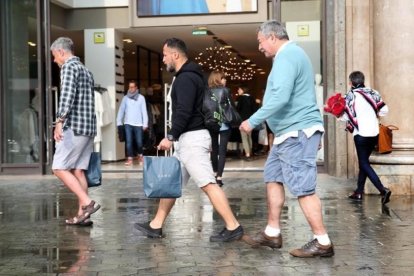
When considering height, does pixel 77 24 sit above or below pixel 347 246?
above

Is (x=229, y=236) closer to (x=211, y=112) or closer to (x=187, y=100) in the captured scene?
(x=211, y=112)

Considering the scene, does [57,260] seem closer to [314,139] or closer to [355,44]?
[314,139]

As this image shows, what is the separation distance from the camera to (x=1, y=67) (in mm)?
12297

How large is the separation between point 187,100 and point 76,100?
1511mm

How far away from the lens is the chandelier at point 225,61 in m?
19.4

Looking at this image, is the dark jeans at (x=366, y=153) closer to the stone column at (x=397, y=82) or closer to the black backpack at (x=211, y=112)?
the stone column at (x=397, y=82)

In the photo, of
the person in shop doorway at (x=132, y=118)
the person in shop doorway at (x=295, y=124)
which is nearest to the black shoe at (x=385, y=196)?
the person in shop doorway at (x=295, y=124)

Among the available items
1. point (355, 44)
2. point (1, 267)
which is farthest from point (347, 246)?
point (355, 44)

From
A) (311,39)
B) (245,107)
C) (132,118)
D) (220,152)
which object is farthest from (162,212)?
(245,107)

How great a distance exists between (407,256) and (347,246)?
1.85 ft

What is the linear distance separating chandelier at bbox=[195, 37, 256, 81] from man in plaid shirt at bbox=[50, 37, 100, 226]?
1030 cm

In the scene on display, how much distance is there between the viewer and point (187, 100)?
6082 mm

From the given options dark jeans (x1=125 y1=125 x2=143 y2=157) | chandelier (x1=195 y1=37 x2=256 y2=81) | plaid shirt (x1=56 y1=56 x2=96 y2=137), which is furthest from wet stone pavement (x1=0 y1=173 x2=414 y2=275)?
chandelier (x1=195 y1=37 x2=256 y2=81)

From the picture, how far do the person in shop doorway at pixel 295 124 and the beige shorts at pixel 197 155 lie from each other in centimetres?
70
